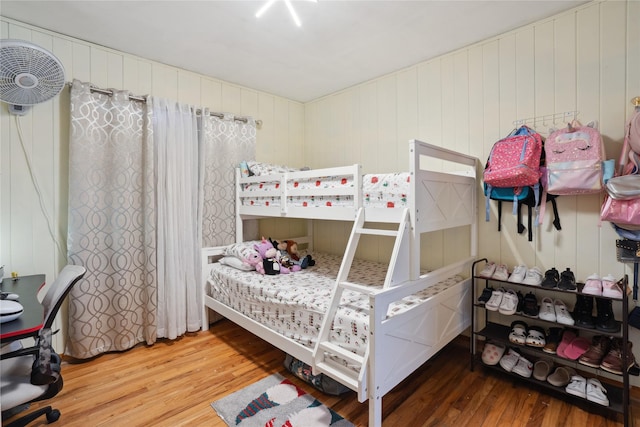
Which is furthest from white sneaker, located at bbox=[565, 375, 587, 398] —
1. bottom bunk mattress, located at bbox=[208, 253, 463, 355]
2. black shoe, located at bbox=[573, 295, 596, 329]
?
bottom bunk mattress, located at bbox=[208, 253, 463, 355]

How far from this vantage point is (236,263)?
9.68ft

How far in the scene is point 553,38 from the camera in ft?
7.25

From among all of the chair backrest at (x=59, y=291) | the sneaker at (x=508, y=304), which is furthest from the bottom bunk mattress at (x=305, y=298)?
the chair backrest at (x=59, y=291)

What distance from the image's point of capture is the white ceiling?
2074mm

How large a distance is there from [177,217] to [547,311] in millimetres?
3078

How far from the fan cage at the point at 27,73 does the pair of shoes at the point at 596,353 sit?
3798 millimetres

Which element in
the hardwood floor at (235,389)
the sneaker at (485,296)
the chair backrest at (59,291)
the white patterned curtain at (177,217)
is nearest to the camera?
the chair backrest at (59,291)

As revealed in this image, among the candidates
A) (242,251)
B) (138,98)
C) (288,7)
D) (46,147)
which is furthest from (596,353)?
(46,147)

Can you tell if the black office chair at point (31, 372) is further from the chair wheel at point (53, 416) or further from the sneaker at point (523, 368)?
the sneaker at point (523, 368)

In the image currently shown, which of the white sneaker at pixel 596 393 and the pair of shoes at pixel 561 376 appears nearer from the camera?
the white sneaker at pixel 596 393

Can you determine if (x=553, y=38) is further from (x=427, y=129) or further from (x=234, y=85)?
(x=234, y=85)

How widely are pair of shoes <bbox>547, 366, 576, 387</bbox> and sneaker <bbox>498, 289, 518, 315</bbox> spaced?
0.48m

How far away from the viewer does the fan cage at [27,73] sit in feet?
5.84

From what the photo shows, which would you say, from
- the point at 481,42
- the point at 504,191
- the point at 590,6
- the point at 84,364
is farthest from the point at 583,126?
the point at 84,364
